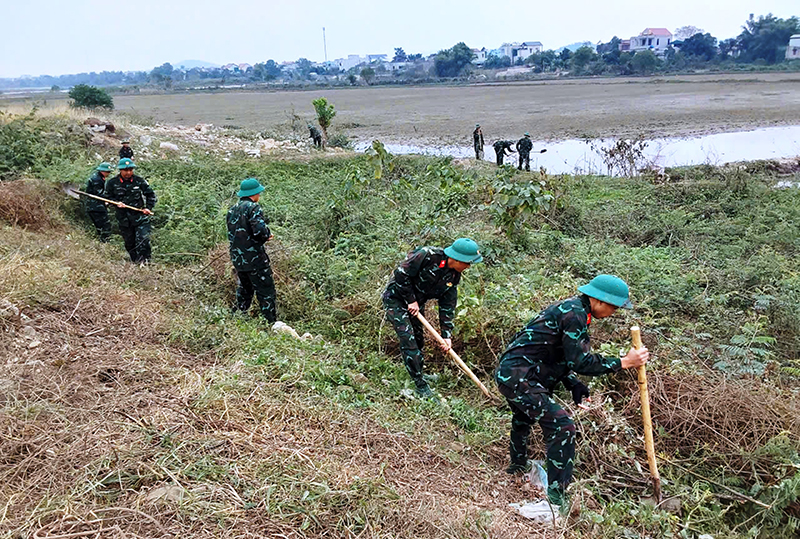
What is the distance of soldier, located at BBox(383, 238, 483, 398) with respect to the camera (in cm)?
407

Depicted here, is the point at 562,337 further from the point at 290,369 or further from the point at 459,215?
the point at 459,215

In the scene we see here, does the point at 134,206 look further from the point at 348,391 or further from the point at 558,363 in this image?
the point at 558,363

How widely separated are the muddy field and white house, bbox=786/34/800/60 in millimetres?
17872

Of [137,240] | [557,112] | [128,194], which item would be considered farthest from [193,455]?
[557,112]

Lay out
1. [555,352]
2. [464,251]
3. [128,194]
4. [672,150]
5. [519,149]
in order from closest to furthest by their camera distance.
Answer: [555,352] < [464,251] < [128,194] < [519,149] < [672,150]

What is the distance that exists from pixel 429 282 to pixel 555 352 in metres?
1.25

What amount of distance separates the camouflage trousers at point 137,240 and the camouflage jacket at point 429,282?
382 centimetres

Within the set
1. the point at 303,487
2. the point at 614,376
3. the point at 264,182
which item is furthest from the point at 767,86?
the point at 303,487

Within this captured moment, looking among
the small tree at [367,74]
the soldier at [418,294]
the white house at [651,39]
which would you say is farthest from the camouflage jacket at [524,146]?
the white house at [651,39]

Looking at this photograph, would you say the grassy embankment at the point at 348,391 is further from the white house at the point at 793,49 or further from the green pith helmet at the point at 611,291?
the white house at the point at 793,49

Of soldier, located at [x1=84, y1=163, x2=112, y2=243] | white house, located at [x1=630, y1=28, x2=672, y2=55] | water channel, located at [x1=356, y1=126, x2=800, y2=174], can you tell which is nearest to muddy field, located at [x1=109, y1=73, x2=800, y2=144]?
water channel, located at [x1=356, y1=126, x2=800, y2=174]

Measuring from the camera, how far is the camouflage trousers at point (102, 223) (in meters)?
7.21

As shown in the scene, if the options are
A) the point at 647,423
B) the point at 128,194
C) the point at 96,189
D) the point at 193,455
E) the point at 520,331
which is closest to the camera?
the point at 193,455

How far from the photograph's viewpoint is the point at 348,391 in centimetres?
378
